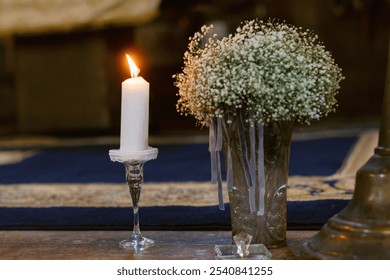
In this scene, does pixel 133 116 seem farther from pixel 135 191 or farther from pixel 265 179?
pixel 265 179

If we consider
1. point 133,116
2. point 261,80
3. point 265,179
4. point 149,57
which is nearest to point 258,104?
point 261,80

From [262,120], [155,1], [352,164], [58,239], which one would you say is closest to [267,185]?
[262,120]

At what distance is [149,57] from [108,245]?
4.05 meters

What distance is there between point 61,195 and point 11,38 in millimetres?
3349

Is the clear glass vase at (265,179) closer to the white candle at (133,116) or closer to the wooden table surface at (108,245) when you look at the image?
the wooden table surface at (108,245)

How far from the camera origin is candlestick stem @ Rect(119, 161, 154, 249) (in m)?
1.80

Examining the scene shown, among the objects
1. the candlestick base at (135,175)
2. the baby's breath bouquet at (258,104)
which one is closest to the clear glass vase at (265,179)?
the baby's breath bouquet at (258,104)

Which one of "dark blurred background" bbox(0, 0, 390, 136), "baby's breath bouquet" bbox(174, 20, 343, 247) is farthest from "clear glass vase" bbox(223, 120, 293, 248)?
"dark blurred background" bbox(0, 0, 390, 136)

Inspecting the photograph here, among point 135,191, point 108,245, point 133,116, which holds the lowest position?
point 108,245

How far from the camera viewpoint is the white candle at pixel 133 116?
1.77m

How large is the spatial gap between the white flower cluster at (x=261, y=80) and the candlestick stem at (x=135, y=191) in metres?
0.20

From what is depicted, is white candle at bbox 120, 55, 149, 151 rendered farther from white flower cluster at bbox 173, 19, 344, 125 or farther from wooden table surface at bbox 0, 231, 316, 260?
wooden table surface at bbox 0, 231, 316, 260

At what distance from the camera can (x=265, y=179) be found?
1.74 metres

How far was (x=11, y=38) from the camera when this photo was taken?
593 cm
